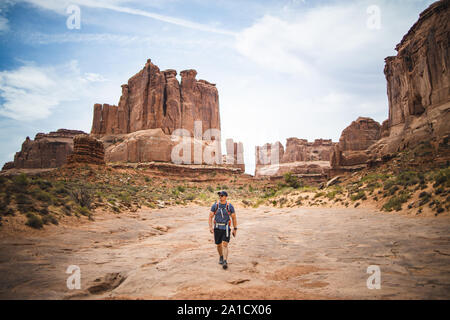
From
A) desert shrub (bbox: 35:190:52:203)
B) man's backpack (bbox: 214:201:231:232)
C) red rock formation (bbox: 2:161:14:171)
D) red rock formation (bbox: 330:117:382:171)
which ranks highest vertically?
red rock formation (bbox: 330:117:382:171)

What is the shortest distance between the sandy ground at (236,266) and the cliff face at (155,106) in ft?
169

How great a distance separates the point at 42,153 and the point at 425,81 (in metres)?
89.8

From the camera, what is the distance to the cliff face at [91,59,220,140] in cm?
5850

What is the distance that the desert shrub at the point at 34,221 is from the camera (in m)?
8.22

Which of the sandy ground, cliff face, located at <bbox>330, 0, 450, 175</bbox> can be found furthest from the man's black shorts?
cliff face, located at <bbox>330, 0, 450, 175</bbox>

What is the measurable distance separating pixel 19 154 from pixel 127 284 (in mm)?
91399

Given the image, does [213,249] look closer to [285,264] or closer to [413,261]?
[285,264]

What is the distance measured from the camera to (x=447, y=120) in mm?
26547

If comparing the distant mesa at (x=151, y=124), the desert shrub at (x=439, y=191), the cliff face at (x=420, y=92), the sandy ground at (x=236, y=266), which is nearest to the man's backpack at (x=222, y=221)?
the sandy ground at (x=236, y=266)

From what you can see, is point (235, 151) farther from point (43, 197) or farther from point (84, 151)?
point (43, 197)

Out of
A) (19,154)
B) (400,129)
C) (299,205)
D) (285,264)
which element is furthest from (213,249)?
(19,154)

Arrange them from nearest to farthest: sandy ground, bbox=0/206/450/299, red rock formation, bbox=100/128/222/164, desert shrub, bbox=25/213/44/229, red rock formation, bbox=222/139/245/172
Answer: sandy ground, bbox=0/206/450/299, desert shrub, bbox=25/213/44/229, red rock formation, bbox=100/128/222/164, red rock formation, bbox=222/139/245/172

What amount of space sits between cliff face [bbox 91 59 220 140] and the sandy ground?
5159 cm

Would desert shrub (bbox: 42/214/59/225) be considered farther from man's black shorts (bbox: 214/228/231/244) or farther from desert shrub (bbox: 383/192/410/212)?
desert shrub (bbox: 383/192/410/212)
